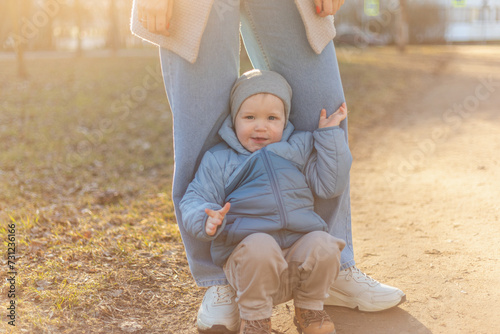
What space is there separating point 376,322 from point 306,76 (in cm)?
116

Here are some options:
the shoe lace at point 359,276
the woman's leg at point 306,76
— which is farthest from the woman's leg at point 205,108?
the shoe lace at point 359,276

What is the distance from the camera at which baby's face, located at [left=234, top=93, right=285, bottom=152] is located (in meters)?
2.37

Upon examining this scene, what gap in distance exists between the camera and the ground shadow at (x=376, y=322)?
7.61ft

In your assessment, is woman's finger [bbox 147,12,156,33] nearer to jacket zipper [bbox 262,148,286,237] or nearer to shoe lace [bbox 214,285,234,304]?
jacket zipper [bbox 262,148,286,237]

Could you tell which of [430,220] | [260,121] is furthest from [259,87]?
[430,220]

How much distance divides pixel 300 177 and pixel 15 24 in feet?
35.2

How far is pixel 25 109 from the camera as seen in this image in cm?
884

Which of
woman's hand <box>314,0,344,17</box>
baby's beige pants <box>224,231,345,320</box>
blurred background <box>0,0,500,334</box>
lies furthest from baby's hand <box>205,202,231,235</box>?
woman's hand <box>314,0,344,17</box>

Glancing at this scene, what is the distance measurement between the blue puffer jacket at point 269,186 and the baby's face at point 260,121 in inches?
1.7

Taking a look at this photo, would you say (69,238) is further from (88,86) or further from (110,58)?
(110,58)

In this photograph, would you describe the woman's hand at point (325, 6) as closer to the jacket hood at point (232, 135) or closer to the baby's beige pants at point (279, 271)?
the jacket hood at point (232, 135)

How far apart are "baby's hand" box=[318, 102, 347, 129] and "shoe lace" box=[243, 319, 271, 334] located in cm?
89

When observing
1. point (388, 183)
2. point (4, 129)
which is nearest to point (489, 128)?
point (388, 183)

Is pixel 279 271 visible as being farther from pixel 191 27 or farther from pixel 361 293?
pixel 191 27
